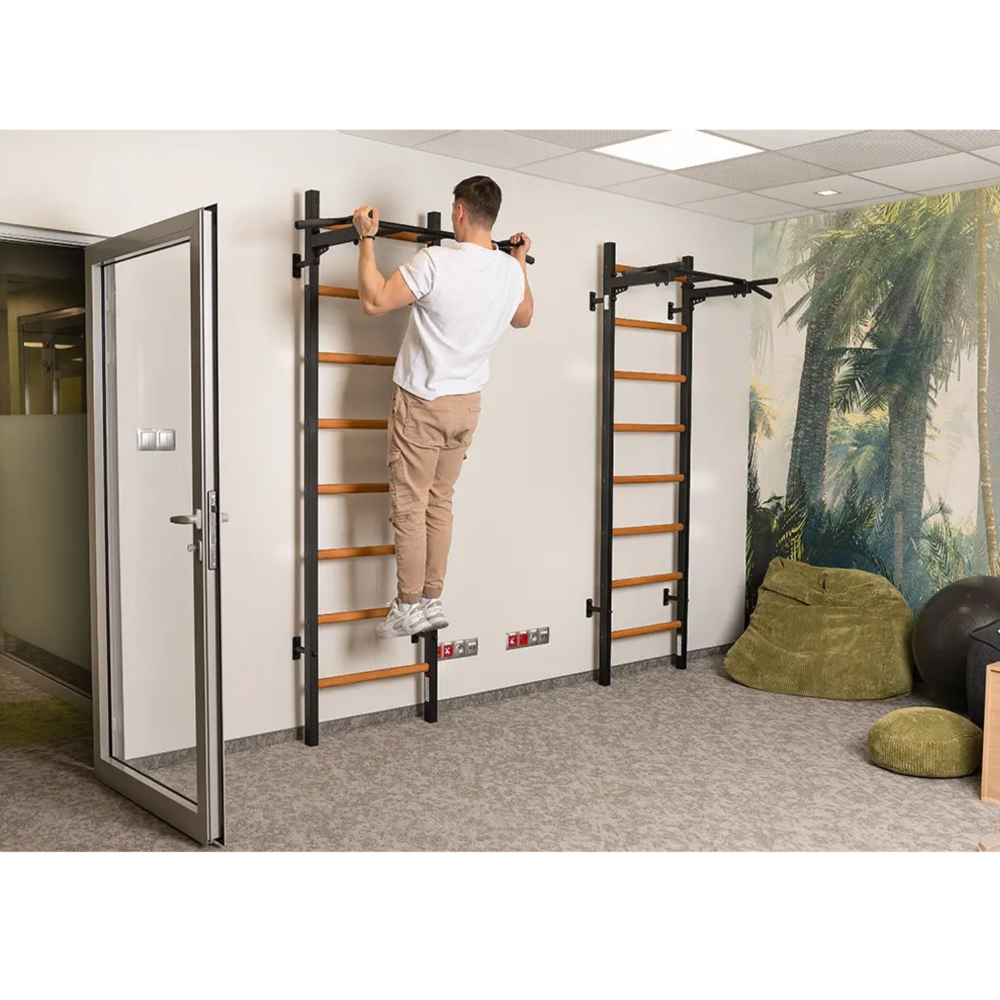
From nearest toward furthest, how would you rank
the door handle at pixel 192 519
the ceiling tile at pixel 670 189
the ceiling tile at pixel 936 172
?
1. the door handle at pixel 192 519
2. the ceiling tile at pixel 936 172
3. the ceiling tile at pixel 670 189

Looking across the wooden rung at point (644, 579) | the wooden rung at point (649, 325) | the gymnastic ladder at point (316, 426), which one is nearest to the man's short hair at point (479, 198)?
the gymnastic ladder at point (316, 426)

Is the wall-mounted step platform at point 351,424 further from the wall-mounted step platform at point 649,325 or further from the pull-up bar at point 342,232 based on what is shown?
the wall-mounted step platform at point 649,325

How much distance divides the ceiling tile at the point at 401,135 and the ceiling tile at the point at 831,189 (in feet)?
5.86

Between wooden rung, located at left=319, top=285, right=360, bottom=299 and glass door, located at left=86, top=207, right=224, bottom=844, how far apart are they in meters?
0.83

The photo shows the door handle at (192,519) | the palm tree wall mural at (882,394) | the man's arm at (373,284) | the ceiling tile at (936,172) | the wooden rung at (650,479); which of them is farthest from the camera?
the wooden rung at (650,479)

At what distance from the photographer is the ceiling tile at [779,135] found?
4.11 m

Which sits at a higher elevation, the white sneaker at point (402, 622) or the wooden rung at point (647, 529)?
the wooden rung at point (647, 529)

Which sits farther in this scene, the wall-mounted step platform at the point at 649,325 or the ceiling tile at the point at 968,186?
the wall-mounted step platform at the point at 649,325

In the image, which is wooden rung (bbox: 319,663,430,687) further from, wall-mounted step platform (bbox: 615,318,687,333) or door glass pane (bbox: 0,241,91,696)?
wall-mounted step platform (bbox: 615,318,687,333)

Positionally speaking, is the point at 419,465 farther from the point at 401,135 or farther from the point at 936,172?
the point at 936,172

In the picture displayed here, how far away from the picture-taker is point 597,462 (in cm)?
535

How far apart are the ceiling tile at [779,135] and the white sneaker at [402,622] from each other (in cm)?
224

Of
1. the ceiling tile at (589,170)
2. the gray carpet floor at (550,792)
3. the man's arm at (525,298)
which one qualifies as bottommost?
the gray carpet floor at (550,792)

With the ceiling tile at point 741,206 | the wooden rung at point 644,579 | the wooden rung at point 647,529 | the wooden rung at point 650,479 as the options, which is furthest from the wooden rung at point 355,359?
the ceiling tile at point 741,206
